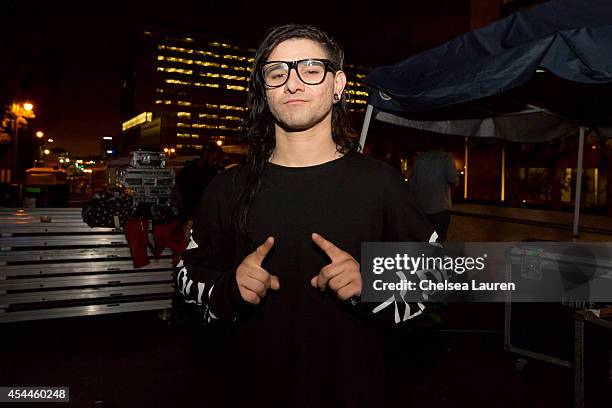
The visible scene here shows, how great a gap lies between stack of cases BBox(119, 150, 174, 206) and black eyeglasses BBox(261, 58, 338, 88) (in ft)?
14.7

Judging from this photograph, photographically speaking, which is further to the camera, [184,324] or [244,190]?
[184,324]

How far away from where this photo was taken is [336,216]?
1.51 meters

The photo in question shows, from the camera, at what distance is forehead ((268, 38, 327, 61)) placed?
1.56 metres

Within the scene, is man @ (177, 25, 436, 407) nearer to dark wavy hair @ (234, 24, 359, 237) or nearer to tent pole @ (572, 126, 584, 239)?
dark wavy hair @ (234, 24, 359, 237)

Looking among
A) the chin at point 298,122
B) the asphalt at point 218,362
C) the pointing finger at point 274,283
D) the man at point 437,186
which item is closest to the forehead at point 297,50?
the chin at point 298,122

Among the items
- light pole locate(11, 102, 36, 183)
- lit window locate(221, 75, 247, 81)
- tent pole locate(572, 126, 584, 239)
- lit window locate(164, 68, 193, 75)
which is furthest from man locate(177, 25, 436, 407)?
lit window locate(221, 75, 247, 81)

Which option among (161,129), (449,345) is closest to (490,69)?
(449,345)

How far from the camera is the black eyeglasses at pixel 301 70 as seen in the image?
1.54 m

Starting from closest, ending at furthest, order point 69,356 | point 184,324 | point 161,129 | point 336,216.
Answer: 1. point 336,216
2. point 69,356
3. point 184,324
4. point 161,129

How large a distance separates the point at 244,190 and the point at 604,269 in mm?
3135

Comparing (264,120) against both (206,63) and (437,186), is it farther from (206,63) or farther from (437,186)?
(206,63)

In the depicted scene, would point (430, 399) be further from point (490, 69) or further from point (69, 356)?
point (69, 356)

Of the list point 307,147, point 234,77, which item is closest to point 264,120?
point 307,147

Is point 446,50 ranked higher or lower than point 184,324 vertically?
higher
